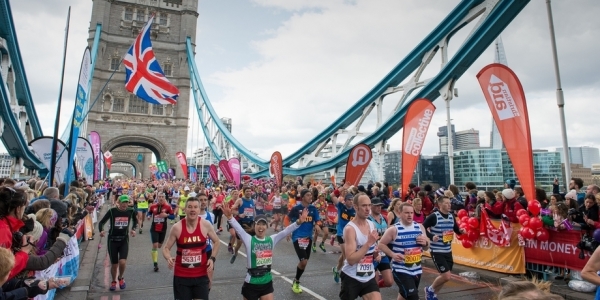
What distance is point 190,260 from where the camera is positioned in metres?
4.75

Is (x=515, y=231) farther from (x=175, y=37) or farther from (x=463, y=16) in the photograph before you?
(x=175, y=37)

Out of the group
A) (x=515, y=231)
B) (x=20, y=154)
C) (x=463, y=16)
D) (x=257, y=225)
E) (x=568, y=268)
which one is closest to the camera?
(x=257, y=225)

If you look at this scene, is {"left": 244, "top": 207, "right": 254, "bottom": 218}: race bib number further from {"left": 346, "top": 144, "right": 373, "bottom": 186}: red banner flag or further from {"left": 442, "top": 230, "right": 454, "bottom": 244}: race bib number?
{"left": 346, "top": 144, "right": 373, "bottom": 186}: red banner flag

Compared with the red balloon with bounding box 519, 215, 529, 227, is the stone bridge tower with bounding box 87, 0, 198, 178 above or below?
above

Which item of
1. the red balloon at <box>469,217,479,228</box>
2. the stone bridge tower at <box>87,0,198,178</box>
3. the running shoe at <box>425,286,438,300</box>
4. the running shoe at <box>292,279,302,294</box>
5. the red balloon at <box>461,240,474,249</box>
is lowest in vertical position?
the running shoe at <box>292,279,302,294</box>

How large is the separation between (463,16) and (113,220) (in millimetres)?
19320

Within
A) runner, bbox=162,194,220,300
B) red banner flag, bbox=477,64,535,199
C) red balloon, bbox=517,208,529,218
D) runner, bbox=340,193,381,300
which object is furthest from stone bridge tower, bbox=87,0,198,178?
runner, bbox=340,193,381,300

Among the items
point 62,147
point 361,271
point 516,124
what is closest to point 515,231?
point 516,124

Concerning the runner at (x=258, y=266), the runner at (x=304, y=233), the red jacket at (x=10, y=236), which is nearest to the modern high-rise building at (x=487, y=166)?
the runner at (x=304, y=233)

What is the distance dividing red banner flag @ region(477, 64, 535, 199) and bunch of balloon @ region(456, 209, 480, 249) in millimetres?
1321

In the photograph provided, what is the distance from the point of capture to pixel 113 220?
746 cm

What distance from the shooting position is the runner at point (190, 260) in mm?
4703

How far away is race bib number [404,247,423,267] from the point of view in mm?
5135

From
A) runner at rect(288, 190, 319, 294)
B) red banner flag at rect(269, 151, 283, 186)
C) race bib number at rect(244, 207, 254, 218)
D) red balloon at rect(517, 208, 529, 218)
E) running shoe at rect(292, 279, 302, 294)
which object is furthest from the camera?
red banner flag at rect(269, 151, 283, 186)
